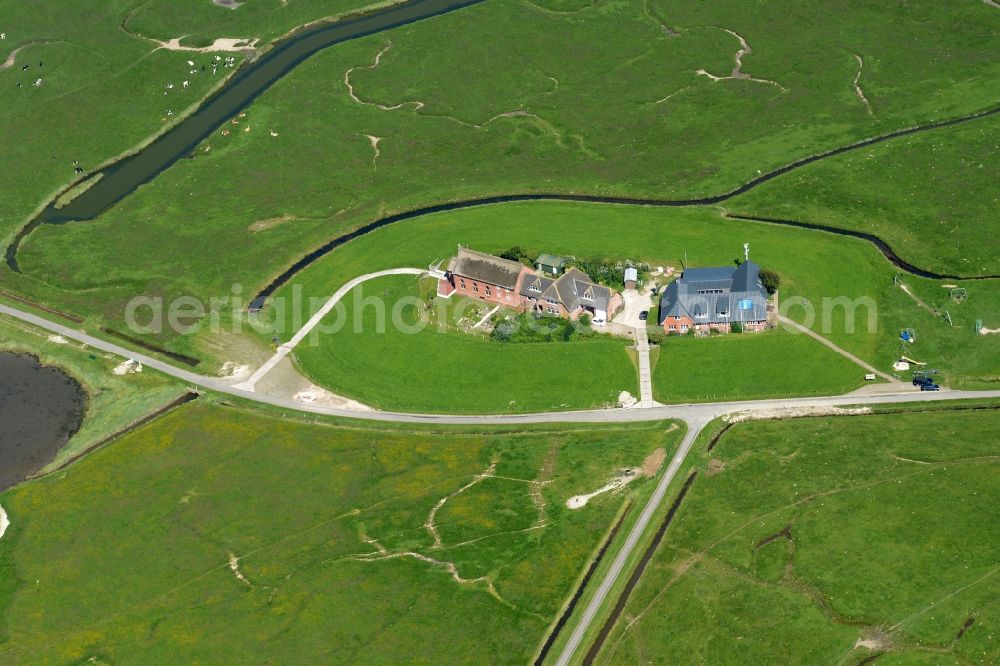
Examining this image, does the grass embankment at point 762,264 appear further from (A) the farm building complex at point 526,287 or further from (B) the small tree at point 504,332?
(A) the farm building complex at point 526,287

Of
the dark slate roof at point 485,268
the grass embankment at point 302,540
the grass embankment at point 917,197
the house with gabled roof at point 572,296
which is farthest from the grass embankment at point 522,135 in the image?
the grass embankment at point 302,540

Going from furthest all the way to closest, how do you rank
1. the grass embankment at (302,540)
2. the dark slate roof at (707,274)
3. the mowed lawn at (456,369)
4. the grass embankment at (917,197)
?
the grass embankment at (917,197) → the dark slate roof at (707,274) → the mowed lawn at (456,369) → the grass embankment at (302,540)

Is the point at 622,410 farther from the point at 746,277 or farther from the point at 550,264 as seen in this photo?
the point at 550,264

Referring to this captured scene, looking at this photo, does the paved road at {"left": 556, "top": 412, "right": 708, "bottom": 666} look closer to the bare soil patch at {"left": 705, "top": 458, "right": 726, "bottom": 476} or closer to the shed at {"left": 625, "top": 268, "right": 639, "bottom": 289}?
the bare soil patch at {"left": 705, "top": 458, "right": 726, "bottom": 476}

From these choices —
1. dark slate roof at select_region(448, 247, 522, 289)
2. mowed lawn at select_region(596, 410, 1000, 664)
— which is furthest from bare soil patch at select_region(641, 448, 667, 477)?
dark slate roof at select_region(448, 247, 522, 289)

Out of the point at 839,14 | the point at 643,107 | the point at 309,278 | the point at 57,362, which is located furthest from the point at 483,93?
the point at 57,362

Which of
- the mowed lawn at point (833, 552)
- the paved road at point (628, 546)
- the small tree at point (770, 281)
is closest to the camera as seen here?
the mowed lawn at point (833, 552)
